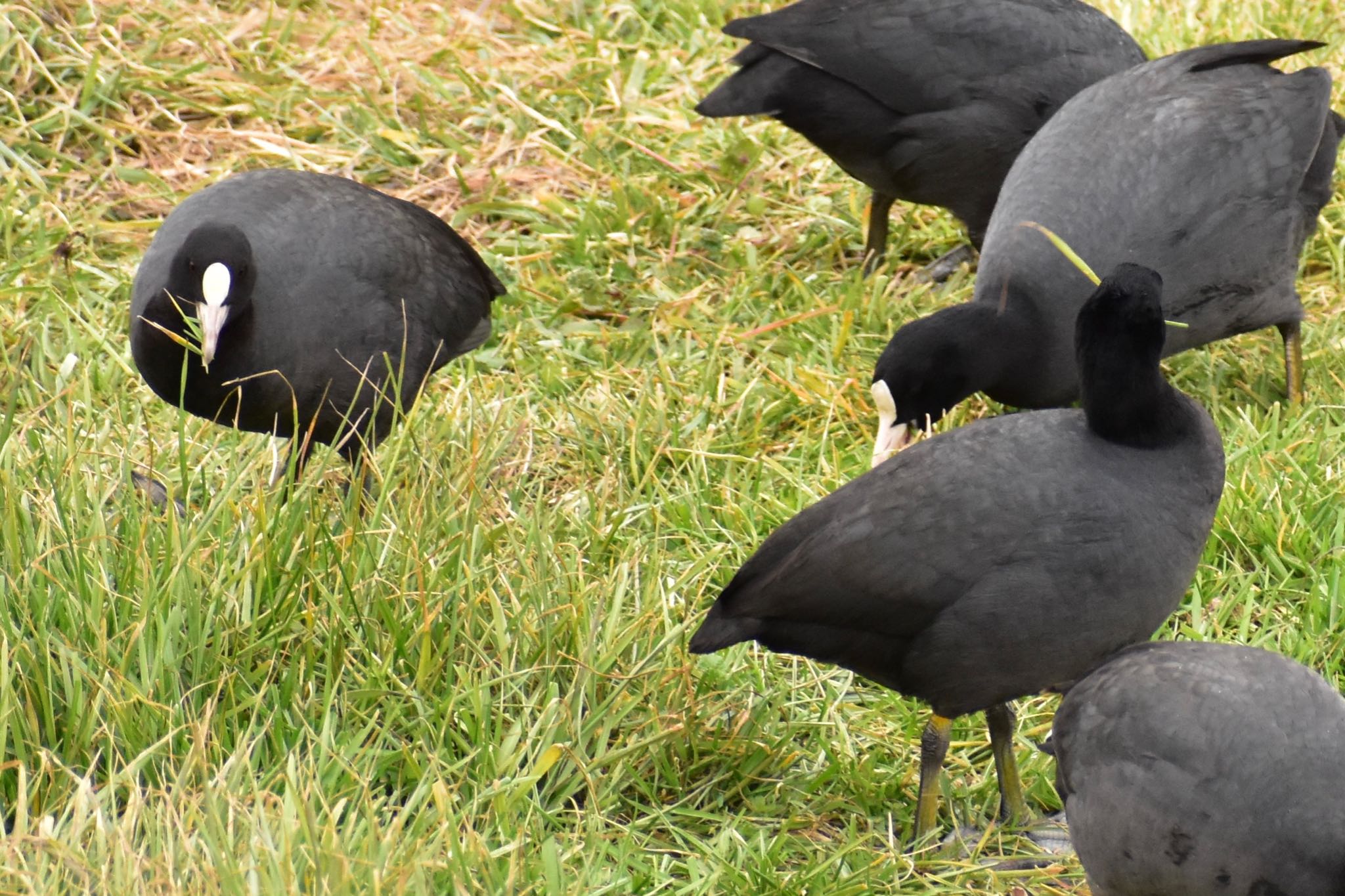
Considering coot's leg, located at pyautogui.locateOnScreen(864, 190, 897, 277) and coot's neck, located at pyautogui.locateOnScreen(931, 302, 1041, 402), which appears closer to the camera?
coot's neck, located at pyautogui.locateOnScreen(931, 302, 1041, 402)

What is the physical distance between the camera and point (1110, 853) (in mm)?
2828

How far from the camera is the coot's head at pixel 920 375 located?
4375 mm

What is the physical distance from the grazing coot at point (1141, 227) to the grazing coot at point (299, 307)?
1266 mm

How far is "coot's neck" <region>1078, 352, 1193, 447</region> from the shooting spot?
327 cm

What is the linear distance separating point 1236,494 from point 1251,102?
126 centimetres

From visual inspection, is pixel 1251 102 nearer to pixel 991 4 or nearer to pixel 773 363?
pixel 991 4

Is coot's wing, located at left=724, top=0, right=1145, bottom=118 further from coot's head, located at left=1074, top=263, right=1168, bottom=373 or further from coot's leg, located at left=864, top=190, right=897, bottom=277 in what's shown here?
coot's head, located at left=1074, top=263, right=1168, bottom=373

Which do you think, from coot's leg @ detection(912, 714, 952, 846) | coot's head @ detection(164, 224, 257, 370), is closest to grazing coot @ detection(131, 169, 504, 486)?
coot's head @ detection(164, 224, 257, 370)

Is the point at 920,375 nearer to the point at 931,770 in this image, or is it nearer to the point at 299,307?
the point at 931,770

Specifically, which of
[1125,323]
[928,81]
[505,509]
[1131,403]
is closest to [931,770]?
[1131,403]

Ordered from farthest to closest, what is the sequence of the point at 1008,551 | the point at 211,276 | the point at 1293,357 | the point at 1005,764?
the point at 1293,357
the point at 211,276
the point at 1005,764
the point at 1008,551

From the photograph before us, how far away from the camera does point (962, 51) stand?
532 cm

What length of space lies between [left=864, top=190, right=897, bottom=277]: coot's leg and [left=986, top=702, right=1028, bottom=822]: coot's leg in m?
2.56

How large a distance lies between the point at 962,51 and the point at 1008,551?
2641 millimetres
